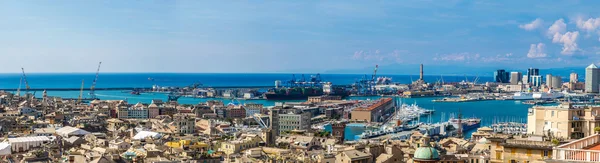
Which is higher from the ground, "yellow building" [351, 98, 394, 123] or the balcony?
the balcony

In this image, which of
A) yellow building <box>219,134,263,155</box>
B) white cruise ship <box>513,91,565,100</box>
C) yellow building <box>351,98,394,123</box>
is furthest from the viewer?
white cruise ship <box>513,91,565,100</box>

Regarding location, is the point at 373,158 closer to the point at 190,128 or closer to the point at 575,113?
the point at 575,113

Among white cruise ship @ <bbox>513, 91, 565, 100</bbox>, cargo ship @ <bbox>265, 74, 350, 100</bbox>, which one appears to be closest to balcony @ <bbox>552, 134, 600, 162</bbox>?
cargo ship @ <bbox>265, 74, 350, 100</bbox>

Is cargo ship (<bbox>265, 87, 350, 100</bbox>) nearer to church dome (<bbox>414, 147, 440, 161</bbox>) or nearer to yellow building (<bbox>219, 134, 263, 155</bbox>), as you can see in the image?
yellow building (<bbox>219, 134, 263, 155</bbox>)

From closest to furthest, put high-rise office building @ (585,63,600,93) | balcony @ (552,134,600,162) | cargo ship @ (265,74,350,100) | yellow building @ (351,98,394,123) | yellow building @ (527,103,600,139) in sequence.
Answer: balcony @ (552,134,600,162) < yellow building @ (527,103,600,139) < yellow building @ (351,98,394,123) < cargo ship @ (265,74,350,100) < high-rise office building @ (585,63,600,93)

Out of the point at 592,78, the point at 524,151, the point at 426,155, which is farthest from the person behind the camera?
the point at 592,78

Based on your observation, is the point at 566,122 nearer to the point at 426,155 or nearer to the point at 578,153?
the point at 426,155

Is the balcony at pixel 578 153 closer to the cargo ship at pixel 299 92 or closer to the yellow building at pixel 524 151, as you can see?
the yellow building at pixel 524 151

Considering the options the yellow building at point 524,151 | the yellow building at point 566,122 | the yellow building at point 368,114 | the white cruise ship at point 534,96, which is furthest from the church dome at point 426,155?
the white cruise ship at point 534,96

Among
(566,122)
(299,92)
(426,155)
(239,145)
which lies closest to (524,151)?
(426,155)

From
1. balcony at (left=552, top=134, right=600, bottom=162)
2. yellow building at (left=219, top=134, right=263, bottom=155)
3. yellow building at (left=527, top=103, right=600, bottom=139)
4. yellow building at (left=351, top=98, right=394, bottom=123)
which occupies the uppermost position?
balcony at (left=552, top=134, right=600, bottom=162)
